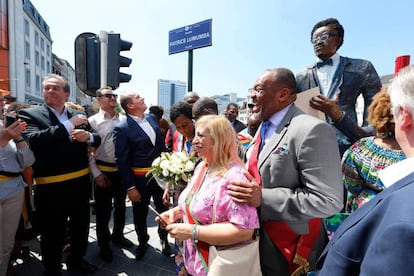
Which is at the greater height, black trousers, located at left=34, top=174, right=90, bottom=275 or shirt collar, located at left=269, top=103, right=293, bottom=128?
shirt collar, located at left=269, top=103, right=293, bottom=128

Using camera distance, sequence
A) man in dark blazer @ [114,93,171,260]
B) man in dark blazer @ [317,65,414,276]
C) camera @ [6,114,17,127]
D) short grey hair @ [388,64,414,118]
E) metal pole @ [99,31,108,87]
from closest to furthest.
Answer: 1. man in dark blazer @ [317,65,414,276]
2. short grey hair @ [388,64,414,118]
3. camera @ [6,114,17,127]
4. man in dark blazer @ [114,93,171,260]
5. metal pole @ [99,31,108,87]

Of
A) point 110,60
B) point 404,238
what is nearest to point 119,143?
point 110,60

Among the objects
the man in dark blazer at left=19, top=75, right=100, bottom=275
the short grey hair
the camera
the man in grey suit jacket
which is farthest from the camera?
the man in dark blazer at left=19, top=75, right=100, bottom=275

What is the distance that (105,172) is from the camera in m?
3.54

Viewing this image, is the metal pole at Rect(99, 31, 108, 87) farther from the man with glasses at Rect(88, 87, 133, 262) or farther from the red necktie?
the red necktie

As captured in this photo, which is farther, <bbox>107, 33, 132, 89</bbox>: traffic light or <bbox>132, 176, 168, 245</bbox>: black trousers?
<bbox>107, 33, 132, 89</bbox>: traffic light

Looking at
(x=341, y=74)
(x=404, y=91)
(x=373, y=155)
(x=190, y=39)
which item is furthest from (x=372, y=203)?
(x=190, y=39)

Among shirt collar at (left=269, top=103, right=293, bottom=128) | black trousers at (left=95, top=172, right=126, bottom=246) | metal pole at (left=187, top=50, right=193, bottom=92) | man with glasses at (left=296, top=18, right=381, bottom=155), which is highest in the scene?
metal pole at (left=187, top=50, right=193, bottom=92)

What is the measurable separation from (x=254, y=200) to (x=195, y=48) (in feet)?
14.5

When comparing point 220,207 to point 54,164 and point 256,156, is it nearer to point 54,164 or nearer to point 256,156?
point 256,156

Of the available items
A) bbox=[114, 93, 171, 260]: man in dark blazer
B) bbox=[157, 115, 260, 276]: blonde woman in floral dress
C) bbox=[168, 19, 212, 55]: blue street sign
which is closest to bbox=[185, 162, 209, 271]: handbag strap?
bbox=[157, 115, 260, 276]: blonde woman in floral dress

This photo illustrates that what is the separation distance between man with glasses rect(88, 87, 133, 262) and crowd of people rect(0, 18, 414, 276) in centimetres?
2

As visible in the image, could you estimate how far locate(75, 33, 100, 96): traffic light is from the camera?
155 inches

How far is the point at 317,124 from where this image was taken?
1.42 metres
